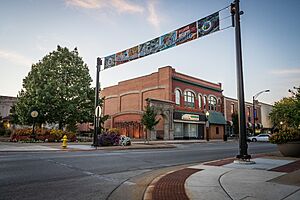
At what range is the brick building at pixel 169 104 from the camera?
126 feet

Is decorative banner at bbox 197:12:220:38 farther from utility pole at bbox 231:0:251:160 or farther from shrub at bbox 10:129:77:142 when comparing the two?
shrub at bbox 10:129:77:142

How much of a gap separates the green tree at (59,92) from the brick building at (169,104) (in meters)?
9.77

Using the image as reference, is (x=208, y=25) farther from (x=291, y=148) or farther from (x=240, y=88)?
(x=291, y=148)

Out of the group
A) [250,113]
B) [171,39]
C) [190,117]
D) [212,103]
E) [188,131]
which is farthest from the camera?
[250,113]

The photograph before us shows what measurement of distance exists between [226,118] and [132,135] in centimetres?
2245

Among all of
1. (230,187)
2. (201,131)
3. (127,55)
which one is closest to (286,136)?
(230,187)

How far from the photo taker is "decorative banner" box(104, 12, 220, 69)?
12.7m

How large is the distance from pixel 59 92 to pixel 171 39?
1694 centimetres

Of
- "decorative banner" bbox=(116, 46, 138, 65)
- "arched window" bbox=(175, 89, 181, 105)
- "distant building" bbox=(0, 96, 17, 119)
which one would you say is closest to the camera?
"decorative banner" bbox=(116, 46, 138, 65)

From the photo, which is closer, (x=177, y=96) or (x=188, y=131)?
(x=177, y=96)

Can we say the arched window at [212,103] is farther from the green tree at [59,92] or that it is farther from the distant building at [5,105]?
the distant building at [5,105]

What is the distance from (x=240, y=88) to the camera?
1016cm

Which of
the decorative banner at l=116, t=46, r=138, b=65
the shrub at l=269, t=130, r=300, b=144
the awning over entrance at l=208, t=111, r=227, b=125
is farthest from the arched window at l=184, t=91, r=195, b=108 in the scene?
the shrub at l=269, t=130, r=300, b=144

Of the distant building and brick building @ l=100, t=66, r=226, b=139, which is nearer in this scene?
brick building @ l=100, t=66, r=226, b=139
